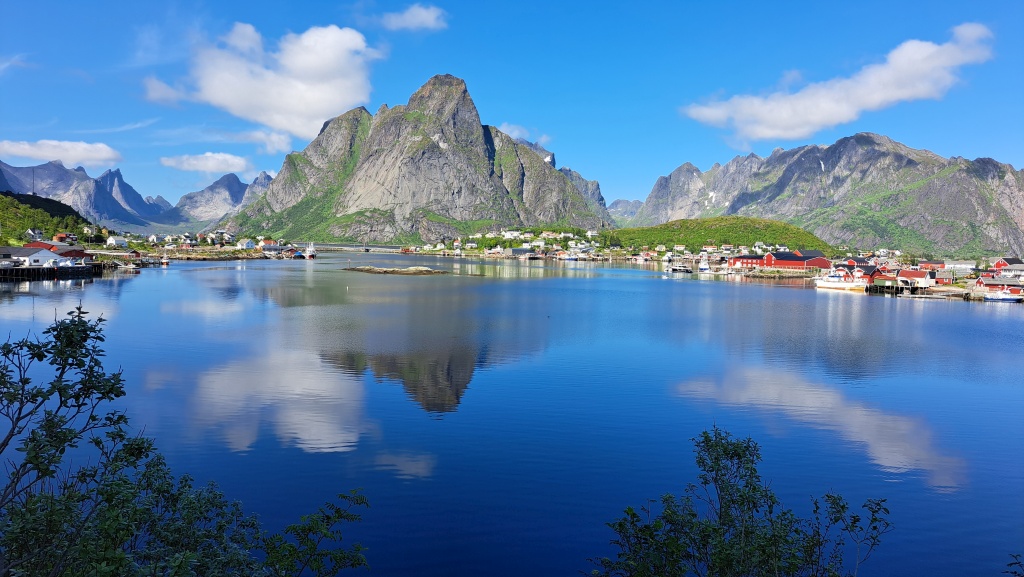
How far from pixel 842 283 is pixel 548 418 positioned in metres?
112

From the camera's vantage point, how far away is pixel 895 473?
20.8m

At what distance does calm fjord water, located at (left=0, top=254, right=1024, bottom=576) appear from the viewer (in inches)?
655

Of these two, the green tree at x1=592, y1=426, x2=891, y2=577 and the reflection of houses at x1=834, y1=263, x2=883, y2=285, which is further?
the reflection of houses at x1=834, y1=263, x2=883, y2=285

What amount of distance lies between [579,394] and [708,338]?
24.0m

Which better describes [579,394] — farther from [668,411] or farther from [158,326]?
[158,326]

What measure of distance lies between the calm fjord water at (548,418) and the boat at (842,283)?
5702cm

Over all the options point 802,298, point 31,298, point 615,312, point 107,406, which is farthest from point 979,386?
point 31,298

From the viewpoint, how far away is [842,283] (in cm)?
11612

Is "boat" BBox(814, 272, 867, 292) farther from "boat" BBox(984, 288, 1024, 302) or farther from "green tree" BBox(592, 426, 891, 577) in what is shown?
"green tree" BBox(592, 426, 891, 577)

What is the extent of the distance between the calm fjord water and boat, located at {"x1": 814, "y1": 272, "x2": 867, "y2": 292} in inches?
2245

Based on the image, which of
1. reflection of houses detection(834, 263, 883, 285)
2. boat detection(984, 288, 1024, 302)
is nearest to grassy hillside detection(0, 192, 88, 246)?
reflection of houses detection(834, 263, 883, 285)

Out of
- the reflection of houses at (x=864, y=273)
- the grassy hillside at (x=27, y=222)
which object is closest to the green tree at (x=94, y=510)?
the reflection of houses at (x=864, y=273)

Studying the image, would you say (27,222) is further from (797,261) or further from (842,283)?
(797,261)

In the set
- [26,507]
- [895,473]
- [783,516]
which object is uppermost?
[26,507]
